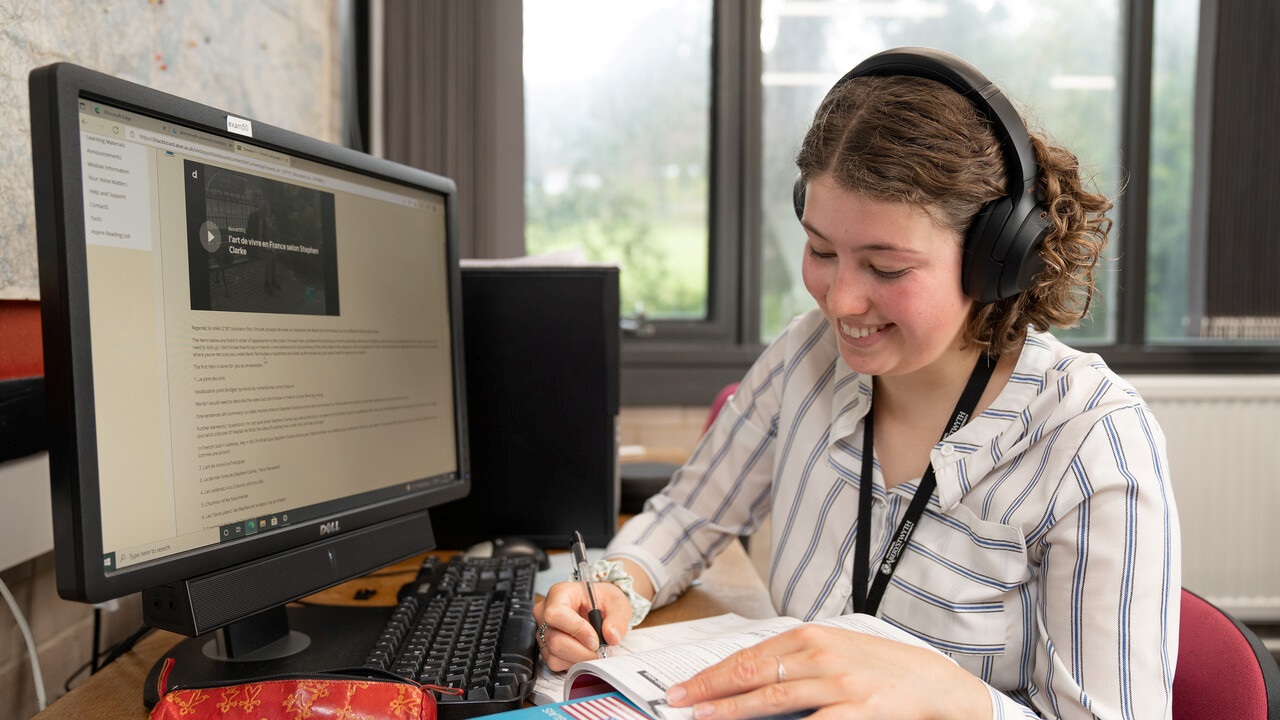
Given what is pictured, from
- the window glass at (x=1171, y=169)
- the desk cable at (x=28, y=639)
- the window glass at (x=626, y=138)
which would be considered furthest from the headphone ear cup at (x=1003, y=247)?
the window glass at (x=1171, y=169)

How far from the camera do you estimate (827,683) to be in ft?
1.92

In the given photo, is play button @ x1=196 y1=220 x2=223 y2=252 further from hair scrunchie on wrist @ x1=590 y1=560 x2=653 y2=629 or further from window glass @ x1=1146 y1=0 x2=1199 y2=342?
window glass @ x1=1146 y1=0 x2=1199 y2=342

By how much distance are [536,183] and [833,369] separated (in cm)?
170

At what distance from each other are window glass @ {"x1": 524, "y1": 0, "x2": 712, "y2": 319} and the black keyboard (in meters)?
1.69

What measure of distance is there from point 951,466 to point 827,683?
342mm

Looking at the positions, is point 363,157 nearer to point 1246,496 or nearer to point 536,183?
point 536,183

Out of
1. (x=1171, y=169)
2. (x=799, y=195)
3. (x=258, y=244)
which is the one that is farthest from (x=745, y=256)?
(x=258, y=244)

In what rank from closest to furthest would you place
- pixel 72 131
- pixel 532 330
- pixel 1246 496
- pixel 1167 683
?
pixel 72 131 < pixel 1167 683 < pixel 532 330 < pixel 1246 496

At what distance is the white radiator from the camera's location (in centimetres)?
240

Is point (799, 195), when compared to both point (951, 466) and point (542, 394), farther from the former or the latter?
point (542, 394)

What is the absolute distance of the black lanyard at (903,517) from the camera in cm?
87

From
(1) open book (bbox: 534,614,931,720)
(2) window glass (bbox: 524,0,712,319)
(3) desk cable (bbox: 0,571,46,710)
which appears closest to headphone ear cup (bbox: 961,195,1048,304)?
(1) open book (bbox: 534,614,931,720)

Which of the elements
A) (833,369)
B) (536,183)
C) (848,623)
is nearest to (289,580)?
(848,623)

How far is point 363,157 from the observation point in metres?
0.85
